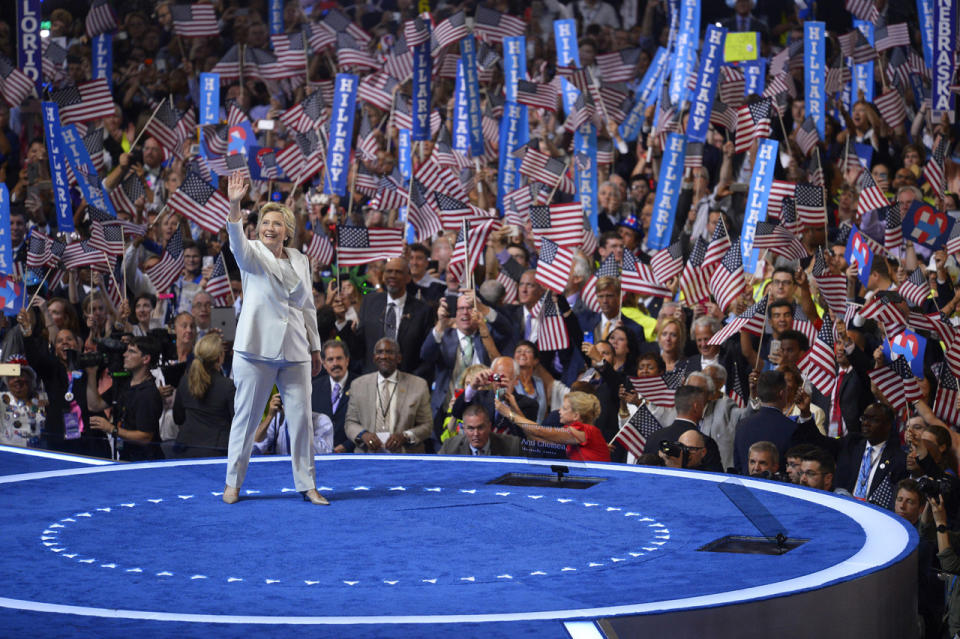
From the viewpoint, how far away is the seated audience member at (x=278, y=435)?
10328 millimetres

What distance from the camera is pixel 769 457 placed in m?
8.57

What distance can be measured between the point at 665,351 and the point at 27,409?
17.5ft

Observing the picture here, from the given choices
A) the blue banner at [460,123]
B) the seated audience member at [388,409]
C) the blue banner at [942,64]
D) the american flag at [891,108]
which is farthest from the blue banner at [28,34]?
the blue banner at [942,64]

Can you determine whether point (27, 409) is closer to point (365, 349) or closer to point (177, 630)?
point (365, 349)

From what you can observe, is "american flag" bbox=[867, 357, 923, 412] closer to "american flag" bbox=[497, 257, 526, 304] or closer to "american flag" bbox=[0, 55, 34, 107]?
"american flag" bbox=[497, 257, 526, 304]

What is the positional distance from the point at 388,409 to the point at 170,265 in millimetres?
4122

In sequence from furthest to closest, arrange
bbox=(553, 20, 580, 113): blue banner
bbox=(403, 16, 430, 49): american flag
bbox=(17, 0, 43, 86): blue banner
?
bbox=(553, 20, 580, 113): blue banner → bbox=(17, 0, 43, 86): blue banner → bbox=(403, 16, 430, 49): american flag

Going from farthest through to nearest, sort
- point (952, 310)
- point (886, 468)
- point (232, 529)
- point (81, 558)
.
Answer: point (952, 310) → point (886, 468) → point (232, 529) → point (81, 558)

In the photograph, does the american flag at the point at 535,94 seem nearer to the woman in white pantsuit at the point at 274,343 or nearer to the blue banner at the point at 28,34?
the blue banner at the point at 28,34

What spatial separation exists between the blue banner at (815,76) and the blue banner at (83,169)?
24.2 feet

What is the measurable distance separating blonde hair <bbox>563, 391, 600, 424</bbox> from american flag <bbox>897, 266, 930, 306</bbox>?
2679 mm

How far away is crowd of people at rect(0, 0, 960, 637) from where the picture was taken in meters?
8.98

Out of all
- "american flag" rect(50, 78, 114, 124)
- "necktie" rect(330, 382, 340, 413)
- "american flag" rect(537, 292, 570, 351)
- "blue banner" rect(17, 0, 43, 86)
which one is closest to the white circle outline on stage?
"american flag" rect(537, 292, 570, 351)

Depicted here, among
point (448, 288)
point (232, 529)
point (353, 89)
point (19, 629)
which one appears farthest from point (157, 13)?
point (19, 629)
